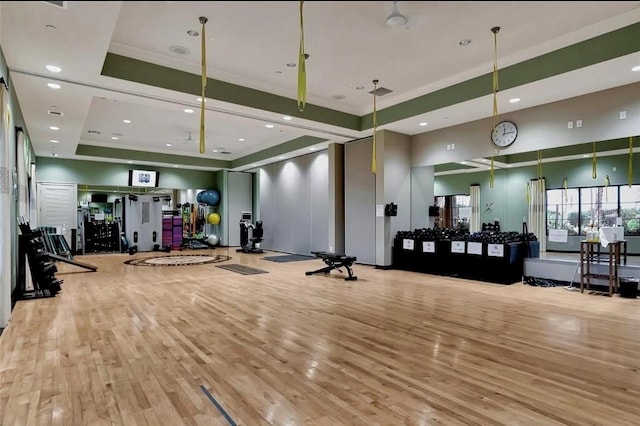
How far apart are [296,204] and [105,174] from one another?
7.06 m

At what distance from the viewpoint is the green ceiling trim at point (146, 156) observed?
11.6 m

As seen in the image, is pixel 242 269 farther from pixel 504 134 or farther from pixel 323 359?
pixel 504 134

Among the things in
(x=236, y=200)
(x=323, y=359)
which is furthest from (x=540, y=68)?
(x=236, y=200)

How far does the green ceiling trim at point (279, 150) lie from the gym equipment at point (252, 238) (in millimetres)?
2276

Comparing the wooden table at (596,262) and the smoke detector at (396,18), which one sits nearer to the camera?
the smoke detector at (396,18)

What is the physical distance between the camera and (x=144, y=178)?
1320 centimetres

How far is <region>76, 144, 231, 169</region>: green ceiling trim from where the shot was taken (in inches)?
458

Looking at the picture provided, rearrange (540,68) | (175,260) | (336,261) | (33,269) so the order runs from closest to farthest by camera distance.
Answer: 1. (540,68)
2. (33,269)
3. (336,261)
4. (175,260)

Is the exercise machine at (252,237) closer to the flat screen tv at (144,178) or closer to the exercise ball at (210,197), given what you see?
the exercise ball at (210,197)

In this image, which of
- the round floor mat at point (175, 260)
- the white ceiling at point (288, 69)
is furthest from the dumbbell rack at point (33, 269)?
the round floor mat at point (175, 260)

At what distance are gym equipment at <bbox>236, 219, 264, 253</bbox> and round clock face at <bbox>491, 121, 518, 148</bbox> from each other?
8027mm

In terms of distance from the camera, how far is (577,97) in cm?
605

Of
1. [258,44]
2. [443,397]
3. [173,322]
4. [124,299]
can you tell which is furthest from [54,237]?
[443,397]

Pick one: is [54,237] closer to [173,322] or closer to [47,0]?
[173,322]
